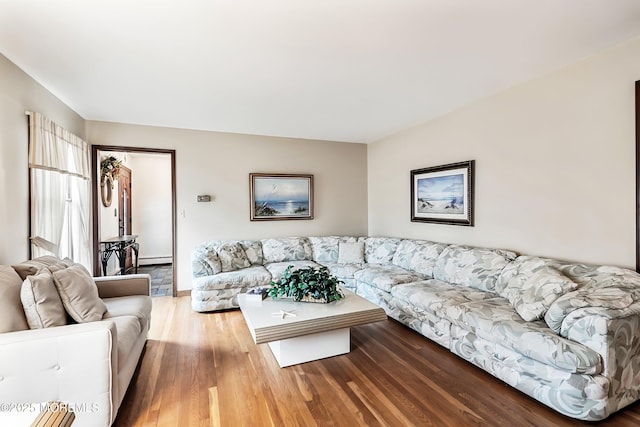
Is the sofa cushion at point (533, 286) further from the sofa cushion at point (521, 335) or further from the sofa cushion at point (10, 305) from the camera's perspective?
the sofa cushion at point (10, 305)

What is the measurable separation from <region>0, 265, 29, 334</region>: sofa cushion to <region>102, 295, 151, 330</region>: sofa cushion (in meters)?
0.53

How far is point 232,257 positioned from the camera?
165 inches

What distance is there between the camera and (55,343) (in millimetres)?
1608

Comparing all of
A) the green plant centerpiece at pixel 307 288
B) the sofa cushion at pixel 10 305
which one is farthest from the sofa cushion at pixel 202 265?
the sofa cushion at pixel 10 305

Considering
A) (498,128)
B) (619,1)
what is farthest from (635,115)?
(498,128)

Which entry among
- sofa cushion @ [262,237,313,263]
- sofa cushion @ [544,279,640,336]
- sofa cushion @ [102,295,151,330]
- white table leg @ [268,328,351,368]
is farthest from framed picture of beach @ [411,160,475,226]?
sofa cushion @ [102,295,151,330]

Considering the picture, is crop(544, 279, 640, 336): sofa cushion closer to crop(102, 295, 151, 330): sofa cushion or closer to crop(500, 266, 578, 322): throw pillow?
crop(500, 266, 578, 322): throw pillow

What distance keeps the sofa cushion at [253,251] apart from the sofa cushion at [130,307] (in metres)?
1.73

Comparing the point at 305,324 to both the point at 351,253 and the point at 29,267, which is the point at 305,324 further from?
the point at 351,253

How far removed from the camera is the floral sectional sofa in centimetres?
179

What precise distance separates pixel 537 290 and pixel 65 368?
10.1 feet

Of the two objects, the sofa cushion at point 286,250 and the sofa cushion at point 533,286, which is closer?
the sofa cushion at point 533,286

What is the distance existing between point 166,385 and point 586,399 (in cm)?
273

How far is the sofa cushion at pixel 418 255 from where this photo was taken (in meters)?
3.69
